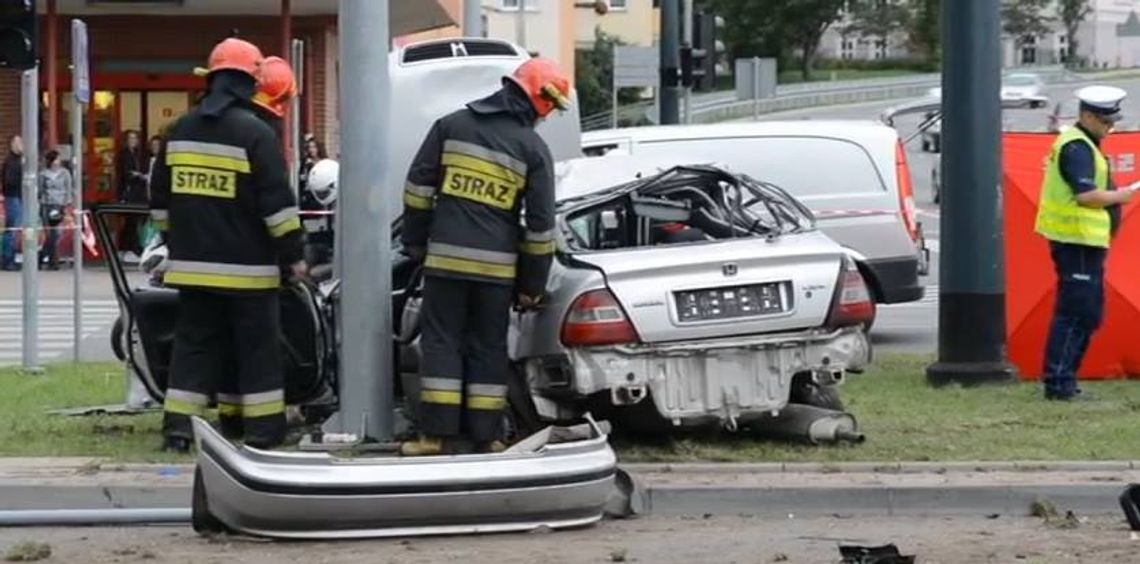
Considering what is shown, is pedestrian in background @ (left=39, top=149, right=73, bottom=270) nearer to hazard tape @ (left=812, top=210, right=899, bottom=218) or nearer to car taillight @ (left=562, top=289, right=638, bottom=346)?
hazard tape @ (left=812, top=210, right=899, bottom=218)

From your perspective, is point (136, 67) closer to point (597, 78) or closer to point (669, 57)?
point (669, 57)

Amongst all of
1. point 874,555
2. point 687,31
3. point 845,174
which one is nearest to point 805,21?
point 687,31

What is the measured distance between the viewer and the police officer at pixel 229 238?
9.48 m

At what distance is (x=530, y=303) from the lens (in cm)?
953

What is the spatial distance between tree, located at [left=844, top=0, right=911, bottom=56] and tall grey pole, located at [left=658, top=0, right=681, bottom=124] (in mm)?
70811

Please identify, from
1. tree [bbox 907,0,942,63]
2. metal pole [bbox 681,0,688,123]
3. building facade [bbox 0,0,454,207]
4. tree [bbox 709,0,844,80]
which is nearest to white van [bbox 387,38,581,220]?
metal pole [bbox 681,0,688,123]

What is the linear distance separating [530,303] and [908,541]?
2070mm

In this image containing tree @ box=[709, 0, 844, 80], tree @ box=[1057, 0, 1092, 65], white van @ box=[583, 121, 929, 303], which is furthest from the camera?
tree @ box=[1057, 0, 1092, 65]

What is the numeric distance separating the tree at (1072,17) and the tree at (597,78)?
97.2 ft

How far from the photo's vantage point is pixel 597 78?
71688mm

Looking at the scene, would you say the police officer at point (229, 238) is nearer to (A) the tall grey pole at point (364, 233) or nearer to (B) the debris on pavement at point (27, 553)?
(A) the tall grey pole at point (364, 233)

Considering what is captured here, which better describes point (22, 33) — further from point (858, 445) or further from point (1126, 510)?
point (1126, 510)

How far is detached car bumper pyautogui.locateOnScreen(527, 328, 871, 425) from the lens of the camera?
9430mm

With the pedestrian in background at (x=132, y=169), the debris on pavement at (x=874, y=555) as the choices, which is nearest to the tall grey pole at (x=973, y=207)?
the debris on pavement at (x=874, y=555)
